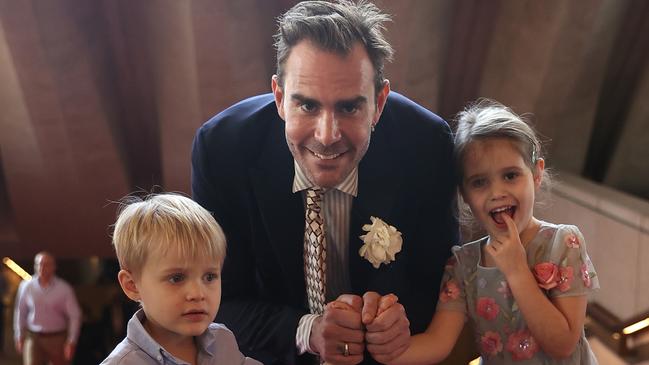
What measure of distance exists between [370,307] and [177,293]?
498mm

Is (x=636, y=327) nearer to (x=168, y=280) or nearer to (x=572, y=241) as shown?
(x=572, y=241)

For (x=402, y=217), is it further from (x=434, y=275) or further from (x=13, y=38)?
(x=13, y=38)

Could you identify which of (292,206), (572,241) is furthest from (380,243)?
(572,241)

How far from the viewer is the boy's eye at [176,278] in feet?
6.14

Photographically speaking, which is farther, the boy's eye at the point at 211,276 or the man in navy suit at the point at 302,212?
the man in navy suit at the point at 302,212

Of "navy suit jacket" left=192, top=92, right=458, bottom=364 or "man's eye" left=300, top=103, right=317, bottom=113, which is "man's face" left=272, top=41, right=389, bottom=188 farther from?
"navy suit jacket" left=192, top=92, right=458, bottom=364

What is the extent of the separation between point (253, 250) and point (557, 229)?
2.87ft

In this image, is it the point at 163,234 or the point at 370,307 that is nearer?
the point at 163,234

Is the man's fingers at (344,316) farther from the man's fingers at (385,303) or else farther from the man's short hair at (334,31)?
the man's short hair at (334,31)

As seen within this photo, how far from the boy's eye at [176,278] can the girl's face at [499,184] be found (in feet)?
2.74

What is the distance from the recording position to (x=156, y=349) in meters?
1.85

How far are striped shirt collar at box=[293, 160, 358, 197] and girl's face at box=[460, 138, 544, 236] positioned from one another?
335mm

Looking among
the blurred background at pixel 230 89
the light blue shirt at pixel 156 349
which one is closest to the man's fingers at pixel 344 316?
the light blue shirt at pixel 156 349

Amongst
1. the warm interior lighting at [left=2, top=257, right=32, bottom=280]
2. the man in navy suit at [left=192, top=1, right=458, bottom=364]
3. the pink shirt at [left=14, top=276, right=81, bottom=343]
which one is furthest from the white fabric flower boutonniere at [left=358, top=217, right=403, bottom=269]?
the warm interior lighting at [left=2, top=257, right=32, bottom=280]
